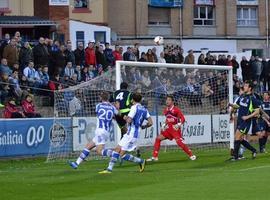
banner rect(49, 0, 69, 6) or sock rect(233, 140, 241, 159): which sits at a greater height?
banner rect(49, 0, 69, 6)

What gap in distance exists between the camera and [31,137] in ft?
101

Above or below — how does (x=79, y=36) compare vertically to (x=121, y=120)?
above

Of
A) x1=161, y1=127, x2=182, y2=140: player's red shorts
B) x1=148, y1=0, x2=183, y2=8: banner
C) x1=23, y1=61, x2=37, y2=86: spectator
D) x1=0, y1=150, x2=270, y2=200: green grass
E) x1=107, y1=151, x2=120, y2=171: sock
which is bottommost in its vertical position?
x1=0, y1=150, x2=270, y2=200: green grass

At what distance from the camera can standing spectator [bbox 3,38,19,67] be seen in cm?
3338

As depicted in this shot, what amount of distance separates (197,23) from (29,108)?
145ft

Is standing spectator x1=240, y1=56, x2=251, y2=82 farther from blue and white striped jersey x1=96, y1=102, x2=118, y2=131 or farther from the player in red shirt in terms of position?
blue and white striped jersey x1=96, y1=102, x2=118, y2=131

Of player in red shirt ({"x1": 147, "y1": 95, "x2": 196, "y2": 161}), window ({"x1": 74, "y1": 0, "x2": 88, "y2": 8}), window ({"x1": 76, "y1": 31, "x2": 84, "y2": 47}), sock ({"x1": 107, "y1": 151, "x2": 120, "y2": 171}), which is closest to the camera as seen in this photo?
sock ({"x1": 107, "y1": 151, "x2": 120, "y2": 171})

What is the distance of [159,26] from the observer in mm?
72938

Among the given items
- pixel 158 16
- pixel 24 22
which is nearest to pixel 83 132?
pixel 24 22

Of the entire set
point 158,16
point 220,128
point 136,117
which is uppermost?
point 158,16

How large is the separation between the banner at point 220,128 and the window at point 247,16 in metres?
41.2

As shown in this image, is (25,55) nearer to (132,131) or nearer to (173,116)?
(173,116)

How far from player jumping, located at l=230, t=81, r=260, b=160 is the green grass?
23.5 inches

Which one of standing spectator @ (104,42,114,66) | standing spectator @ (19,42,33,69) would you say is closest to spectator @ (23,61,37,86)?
standing spectator @ (19,42,33,69)
